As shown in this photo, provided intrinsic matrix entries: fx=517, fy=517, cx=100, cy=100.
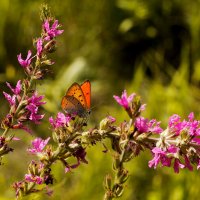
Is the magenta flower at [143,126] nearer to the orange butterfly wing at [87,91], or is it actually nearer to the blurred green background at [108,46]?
the orange butterfly wing at [87,91]

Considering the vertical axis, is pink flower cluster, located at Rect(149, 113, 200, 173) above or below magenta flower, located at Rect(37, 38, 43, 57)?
below

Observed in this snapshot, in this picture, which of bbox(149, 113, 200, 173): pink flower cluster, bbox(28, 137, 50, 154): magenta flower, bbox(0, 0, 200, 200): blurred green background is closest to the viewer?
bbox(149, 113, 200, 173): pink flower cluster

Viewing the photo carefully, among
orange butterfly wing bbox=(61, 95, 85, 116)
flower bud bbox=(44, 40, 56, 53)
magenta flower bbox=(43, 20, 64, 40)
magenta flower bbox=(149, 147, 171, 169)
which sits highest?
magenta flower bbox=(43, 20, 64, 40)

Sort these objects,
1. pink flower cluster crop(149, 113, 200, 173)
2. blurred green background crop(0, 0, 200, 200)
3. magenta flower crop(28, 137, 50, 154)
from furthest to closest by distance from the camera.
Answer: blurred green background crop(0, 0, 200, 200) → magenta flower crop(28, 137, 50, 154) → pink flower cluster crop(149, 113, 200, 173)

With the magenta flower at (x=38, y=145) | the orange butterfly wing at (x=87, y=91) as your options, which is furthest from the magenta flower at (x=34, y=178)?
the orange butterfly wing at (x=87, y=91)

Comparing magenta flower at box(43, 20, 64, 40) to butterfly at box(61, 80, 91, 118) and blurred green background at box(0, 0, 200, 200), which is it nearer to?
butterfly at box(61, 80, 91, 118)

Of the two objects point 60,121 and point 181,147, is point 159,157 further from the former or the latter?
point 60,121

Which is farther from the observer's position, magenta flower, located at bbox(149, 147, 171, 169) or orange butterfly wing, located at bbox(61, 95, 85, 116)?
orange butterfly wing, located at bbox(61, 95, 85, 116)

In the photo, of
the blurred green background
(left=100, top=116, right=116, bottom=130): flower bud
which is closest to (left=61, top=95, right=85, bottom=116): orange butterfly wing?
(left=100, top=116, right=116, bottom=130): flower bud
